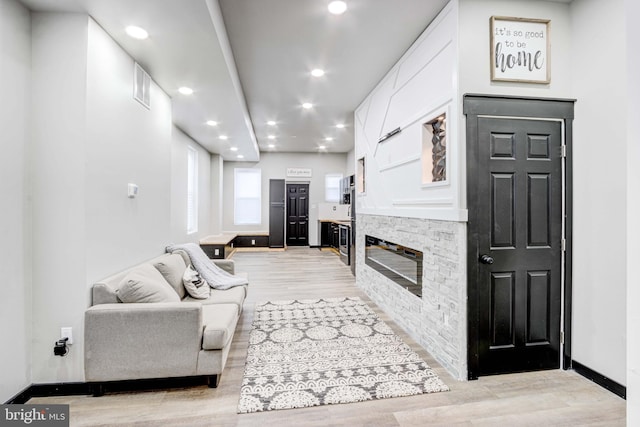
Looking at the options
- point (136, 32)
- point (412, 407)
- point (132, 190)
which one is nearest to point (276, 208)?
point (132, 190)

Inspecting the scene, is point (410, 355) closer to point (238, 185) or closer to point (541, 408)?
point (541, 408)

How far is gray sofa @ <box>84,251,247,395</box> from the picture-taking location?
2.09 meters

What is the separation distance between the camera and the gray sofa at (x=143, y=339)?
2.09 metres

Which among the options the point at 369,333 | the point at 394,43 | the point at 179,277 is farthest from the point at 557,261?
the point at 179,277

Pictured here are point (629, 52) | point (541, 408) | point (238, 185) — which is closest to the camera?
point (629, 52)

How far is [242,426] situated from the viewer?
183 centimetres

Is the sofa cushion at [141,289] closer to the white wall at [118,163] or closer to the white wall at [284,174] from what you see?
the white wall at [118,163]

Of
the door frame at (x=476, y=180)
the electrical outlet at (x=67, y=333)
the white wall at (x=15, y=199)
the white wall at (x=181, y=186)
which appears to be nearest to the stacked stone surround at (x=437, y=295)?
the door frame at (x=476, y=180)

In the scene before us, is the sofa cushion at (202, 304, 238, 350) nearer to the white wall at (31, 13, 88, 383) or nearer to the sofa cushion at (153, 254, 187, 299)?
the sofa cushion at (153, 254, 187, 299)

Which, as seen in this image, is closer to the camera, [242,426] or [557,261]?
[242,426]

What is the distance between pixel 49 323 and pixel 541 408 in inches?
133

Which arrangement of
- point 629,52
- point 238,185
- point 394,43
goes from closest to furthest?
point 629,52, point 394,43, point 238,185

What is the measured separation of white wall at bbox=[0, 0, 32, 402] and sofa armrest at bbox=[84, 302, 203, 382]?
1.23ft

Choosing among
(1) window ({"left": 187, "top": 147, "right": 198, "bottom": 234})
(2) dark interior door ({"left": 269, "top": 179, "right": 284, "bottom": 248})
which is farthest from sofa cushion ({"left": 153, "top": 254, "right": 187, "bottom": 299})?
(2) dark interior door ({"left": 269, "top": 179, "right": 284, "bottom": 248})
